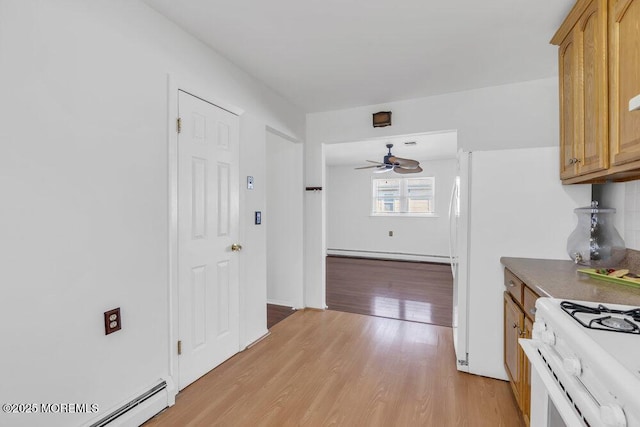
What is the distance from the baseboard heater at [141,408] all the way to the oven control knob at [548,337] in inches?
79.2

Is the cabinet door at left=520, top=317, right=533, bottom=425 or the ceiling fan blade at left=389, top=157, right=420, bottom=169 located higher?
the ceiling fan blade at left=389, top=157, right=420, bottom=169

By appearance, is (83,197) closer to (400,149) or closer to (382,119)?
(382,119)

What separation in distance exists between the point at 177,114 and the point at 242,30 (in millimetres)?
721

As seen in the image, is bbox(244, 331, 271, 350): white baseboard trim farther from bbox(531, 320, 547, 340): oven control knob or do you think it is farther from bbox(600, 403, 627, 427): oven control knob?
bbox(600, 403, 627, 427): oven control knob

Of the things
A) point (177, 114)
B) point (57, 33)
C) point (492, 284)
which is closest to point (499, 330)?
point (492, 284)

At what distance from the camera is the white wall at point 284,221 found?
3.55 metres

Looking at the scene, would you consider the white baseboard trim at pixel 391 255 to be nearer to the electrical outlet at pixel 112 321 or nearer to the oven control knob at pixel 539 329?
the oven control knob at pixel 539 329

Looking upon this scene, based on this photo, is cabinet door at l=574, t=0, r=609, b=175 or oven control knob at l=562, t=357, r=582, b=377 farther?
cabinet door at l=574, t=0, r=609, b=175

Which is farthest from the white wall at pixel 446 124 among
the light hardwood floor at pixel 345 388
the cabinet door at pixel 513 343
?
the cabinet door at pixel 513 343

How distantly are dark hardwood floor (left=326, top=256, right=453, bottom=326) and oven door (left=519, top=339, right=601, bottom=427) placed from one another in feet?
6.92

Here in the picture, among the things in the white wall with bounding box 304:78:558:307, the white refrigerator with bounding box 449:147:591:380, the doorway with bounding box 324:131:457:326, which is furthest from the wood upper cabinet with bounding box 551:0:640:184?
the doorway with bounding box 324:131:457:326

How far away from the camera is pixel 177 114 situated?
190 centimetres

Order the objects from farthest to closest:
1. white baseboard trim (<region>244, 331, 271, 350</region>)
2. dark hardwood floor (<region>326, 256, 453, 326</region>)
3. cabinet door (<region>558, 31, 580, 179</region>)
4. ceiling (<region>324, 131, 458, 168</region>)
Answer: ceiling (<region>324, 131, 458, 168</region>) < dark hardwood floor (<region>326, 256, 453, 326</region>) < white baseboard trim (<region>244, 331, 271, 350</region>) < cabinet door (<region>558, 31, 580, 179</region>)

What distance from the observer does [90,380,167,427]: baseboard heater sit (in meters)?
1.49
